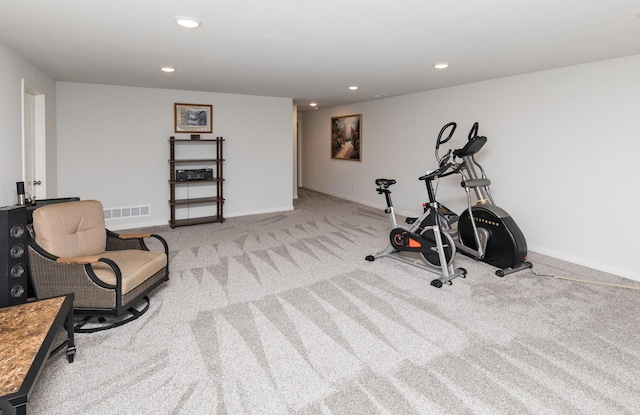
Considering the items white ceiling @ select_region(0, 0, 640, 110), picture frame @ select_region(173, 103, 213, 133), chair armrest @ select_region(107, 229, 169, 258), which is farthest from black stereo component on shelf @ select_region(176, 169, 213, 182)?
chair armrest @ select_region(107, 229, 169, 258)

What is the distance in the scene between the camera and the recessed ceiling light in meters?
2.70

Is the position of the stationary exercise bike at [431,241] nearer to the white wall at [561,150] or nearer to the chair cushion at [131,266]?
the white wall at [561,150]

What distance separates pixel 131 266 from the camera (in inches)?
115

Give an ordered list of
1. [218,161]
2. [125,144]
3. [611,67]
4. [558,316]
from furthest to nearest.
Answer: [218,161] → [125,144] → [611,67] → [558,316]

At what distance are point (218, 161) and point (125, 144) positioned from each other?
145 centimetres

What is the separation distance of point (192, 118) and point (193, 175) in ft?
3.28

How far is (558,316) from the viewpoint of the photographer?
3.06 meters

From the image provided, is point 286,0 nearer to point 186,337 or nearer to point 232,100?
point 186,337

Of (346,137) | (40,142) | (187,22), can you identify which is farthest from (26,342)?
(346,137)

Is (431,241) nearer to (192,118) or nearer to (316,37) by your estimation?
(316,37)

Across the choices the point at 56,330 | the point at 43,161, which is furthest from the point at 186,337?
the point at 43,161

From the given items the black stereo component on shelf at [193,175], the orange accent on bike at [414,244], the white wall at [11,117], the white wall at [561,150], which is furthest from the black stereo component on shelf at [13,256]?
the white wall at [561,150]

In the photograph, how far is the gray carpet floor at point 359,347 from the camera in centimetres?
204

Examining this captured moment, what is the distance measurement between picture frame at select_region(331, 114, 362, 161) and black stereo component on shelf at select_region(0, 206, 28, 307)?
6695 millimetres
